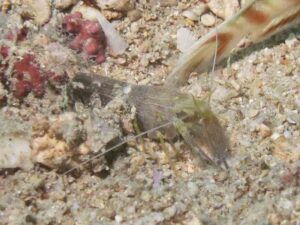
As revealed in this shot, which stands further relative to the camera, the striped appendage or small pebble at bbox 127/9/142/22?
small pebble at bbox 127/9/142/22

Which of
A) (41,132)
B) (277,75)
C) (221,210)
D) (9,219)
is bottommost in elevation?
(9,219)

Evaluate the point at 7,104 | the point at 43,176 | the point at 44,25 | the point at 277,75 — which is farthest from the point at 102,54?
the point at 277,75

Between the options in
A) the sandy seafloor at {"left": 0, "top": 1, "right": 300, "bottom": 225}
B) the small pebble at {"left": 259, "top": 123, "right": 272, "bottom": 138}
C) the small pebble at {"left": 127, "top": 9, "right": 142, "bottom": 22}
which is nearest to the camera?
the sandy seafloor at {"left": 0, "top": 1, "right": 300, "bottom": 225}

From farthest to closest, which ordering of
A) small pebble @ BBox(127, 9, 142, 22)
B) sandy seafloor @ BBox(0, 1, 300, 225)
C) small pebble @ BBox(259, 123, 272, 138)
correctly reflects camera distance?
1. small pebble @ BBox(127, 9, 142, 22)
2. small pebble @ BBox(259, 123, 272, 138)
3. sandy seafloor @ BBox(0, 1, 300, 225)

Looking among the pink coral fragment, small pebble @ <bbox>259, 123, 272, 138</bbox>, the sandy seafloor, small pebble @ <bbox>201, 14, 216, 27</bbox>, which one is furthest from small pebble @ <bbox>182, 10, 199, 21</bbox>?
small pebble @ <bbox>259, 123, 272, 138</bbox>

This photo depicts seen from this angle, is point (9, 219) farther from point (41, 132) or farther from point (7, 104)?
point (7, 104)

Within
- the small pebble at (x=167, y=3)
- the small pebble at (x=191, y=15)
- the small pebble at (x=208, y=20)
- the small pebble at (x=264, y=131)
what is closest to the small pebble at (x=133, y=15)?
the small pebble at (x=167, y=3)

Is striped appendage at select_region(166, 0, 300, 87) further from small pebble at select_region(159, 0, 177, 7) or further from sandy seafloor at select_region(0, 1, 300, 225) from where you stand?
small pebble at select_region(159, 0, 177, 7)

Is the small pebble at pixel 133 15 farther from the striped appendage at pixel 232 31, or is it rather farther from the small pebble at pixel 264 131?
the small pebble at pixel 264 131
